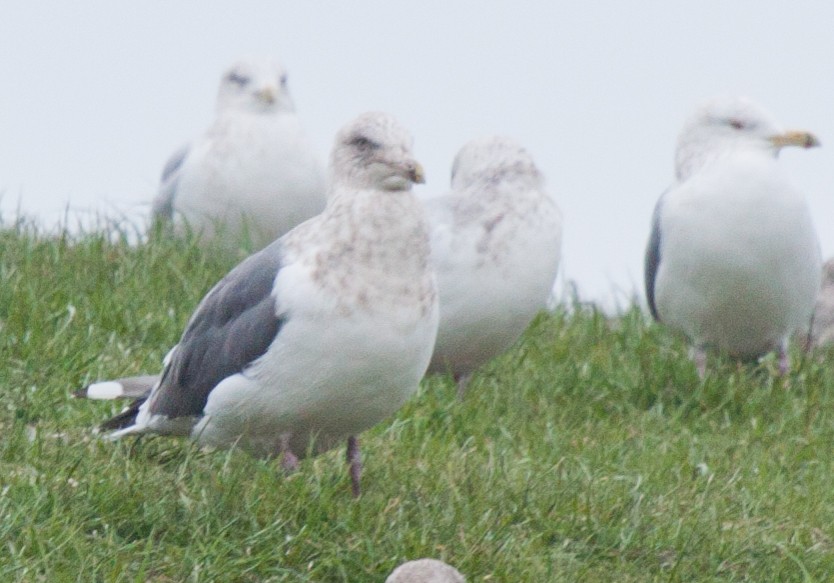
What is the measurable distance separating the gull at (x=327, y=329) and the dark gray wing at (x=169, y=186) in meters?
3.92

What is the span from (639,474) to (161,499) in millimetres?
1804

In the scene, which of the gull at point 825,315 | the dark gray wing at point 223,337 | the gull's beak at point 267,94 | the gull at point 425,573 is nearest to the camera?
the gull at point 425,573

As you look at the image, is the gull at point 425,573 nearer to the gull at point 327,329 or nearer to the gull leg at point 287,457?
the gull at point 327,329

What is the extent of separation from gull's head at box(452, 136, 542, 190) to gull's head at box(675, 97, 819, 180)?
104cm

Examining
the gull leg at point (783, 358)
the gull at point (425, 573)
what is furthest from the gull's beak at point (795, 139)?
the gull at point (425, 573)

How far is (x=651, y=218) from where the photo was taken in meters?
8.28

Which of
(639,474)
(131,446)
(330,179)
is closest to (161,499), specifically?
(131,446)

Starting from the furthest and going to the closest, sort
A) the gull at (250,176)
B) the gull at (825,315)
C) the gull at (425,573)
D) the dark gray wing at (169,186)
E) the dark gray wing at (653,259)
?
the dark gray wing at (169,186), the gull at (250,176), the gull at (825,315), the dark gray wing at (653,259), the gull at (425,573)

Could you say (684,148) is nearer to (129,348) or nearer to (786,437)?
(786,437)

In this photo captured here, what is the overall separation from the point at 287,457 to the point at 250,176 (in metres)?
4.66

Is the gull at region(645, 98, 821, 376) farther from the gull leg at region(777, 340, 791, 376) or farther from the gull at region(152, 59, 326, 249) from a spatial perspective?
the gull at region(152, 59, 326, 249)

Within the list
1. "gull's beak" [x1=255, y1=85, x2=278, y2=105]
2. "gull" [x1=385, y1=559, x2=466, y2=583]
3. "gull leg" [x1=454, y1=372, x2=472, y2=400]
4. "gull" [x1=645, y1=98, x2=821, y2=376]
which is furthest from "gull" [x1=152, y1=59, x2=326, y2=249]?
"gull" [x1=385, y1=559, x2=466, y2=583]

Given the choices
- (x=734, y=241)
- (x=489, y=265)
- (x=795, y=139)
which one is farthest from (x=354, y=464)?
(x=795, y=139)

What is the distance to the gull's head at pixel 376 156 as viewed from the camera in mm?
5059
